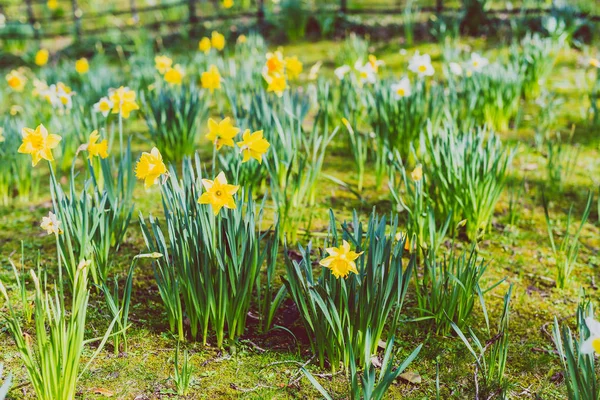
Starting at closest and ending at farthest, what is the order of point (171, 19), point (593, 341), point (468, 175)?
point (593, 341) < point (468, 175) < point (171, 19)

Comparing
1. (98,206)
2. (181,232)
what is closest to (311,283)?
(181,232)

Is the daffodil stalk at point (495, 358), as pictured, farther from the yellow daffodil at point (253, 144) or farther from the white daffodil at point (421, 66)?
the white daffodil at point (421, 66)

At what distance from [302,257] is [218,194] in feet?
2.35

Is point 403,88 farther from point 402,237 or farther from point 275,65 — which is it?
point 402,237

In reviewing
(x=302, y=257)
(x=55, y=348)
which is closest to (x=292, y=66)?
(x=302, y=257)

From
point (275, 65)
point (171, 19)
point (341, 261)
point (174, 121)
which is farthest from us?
point (171, 19)

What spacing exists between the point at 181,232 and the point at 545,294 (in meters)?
1.62

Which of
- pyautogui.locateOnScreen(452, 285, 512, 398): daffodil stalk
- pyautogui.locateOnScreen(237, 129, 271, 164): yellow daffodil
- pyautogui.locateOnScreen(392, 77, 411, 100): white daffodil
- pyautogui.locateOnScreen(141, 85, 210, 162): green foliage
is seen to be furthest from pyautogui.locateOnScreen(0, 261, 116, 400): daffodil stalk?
pyautogui.locateOnScreen(392, 77, 411, 100): white daffodil

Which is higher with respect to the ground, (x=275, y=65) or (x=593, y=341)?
(x=275, y=65)

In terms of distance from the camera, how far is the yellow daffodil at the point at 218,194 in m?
1.77

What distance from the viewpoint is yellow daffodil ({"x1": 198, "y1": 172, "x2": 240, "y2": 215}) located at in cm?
177

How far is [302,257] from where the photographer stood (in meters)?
2.39

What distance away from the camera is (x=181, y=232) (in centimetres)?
188

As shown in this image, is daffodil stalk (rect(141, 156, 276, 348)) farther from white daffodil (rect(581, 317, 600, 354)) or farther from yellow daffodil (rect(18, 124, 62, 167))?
white daffodil (rect(581, 317, 600, 354))
